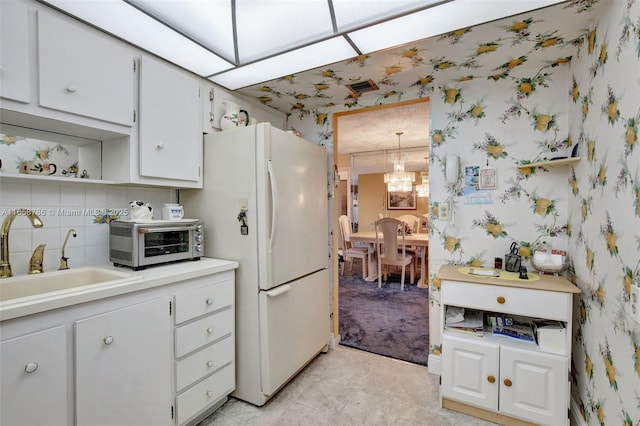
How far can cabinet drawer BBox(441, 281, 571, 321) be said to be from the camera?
1.57m

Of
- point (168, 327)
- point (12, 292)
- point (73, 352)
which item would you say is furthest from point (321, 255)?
point (12, 292)

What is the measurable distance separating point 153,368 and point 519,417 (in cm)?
195

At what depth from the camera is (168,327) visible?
1.47 m

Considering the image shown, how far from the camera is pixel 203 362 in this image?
5.38 feet

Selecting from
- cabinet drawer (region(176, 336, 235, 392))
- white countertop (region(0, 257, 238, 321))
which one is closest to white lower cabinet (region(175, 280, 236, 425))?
Result: cabinet drawer (region(176, 336, 235, 392))

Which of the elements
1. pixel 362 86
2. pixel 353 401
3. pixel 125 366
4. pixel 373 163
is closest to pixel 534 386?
pixel 353 401

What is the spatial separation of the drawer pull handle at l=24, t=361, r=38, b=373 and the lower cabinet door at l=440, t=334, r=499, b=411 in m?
1.94

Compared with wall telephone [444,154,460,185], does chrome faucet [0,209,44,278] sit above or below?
below

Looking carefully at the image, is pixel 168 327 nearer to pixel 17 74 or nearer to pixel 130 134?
pixel 130 134

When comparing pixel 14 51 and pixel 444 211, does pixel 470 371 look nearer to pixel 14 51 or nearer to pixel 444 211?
pixel 444 211

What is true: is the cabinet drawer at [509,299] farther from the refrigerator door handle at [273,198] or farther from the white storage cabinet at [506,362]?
the refrigerator door handle at [273,198]

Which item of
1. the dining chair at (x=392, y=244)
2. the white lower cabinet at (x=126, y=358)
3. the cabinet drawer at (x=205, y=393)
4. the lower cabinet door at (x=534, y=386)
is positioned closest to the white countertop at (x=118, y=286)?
the white lower cabinet at (x=126, y=358)

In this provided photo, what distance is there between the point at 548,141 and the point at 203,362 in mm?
2510

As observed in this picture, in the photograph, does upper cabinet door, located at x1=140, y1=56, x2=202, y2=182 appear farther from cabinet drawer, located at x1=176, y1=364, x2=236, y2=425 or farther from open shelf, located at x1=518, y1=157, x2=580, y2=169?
open shelf, located at x1=518, y1=157, x2=580, y2=169
